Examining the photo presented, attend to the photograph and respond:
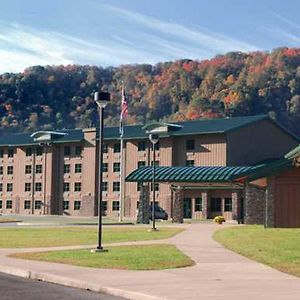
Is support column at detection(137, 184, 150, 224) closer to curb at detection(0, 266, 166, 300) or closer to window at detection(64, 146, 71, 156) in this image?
curb at detection(0, 266, 166, 300)

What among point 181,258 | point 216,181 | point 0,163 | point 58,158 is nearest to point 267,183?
point 216,181

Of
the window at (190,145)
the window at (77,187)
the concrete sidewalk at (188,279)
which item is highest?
the window at (190,145)

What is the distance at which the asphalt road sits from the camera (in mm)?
12812

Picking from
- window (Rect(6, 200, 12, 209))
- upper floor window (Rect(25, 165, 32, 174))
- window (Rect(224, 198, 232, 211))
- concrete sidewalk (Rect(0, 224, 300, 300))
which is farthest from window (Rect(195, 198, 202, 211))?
concrete sidewalk (Rect(0, 224, 300, 300))

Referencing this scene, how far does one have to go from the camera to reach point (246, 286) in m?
13.4

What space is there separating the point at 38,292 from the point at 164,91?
156008 mm

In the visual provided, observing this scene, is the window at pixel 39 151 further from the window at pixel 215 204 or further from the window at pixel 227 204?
the window at pixel 227 204

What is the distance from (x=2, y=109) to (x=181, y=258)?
6134 inches

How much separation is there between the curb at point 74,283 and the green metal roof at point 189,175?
38481 millimetres

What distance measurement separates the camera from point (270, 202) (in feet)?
138

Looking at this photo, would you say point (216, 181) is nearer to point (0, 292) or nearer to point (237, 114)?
point (0, 292)

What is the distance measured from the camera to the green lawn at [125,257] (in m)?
17.3

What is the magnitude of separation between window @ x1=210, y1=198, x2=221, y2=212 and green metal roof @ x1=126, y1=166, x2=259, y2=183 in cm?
1292

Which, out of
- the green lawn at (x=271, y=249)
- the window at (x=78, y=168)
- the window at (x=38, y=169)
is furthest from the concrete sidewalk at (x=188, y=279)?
the window at (x=38, y=169)
